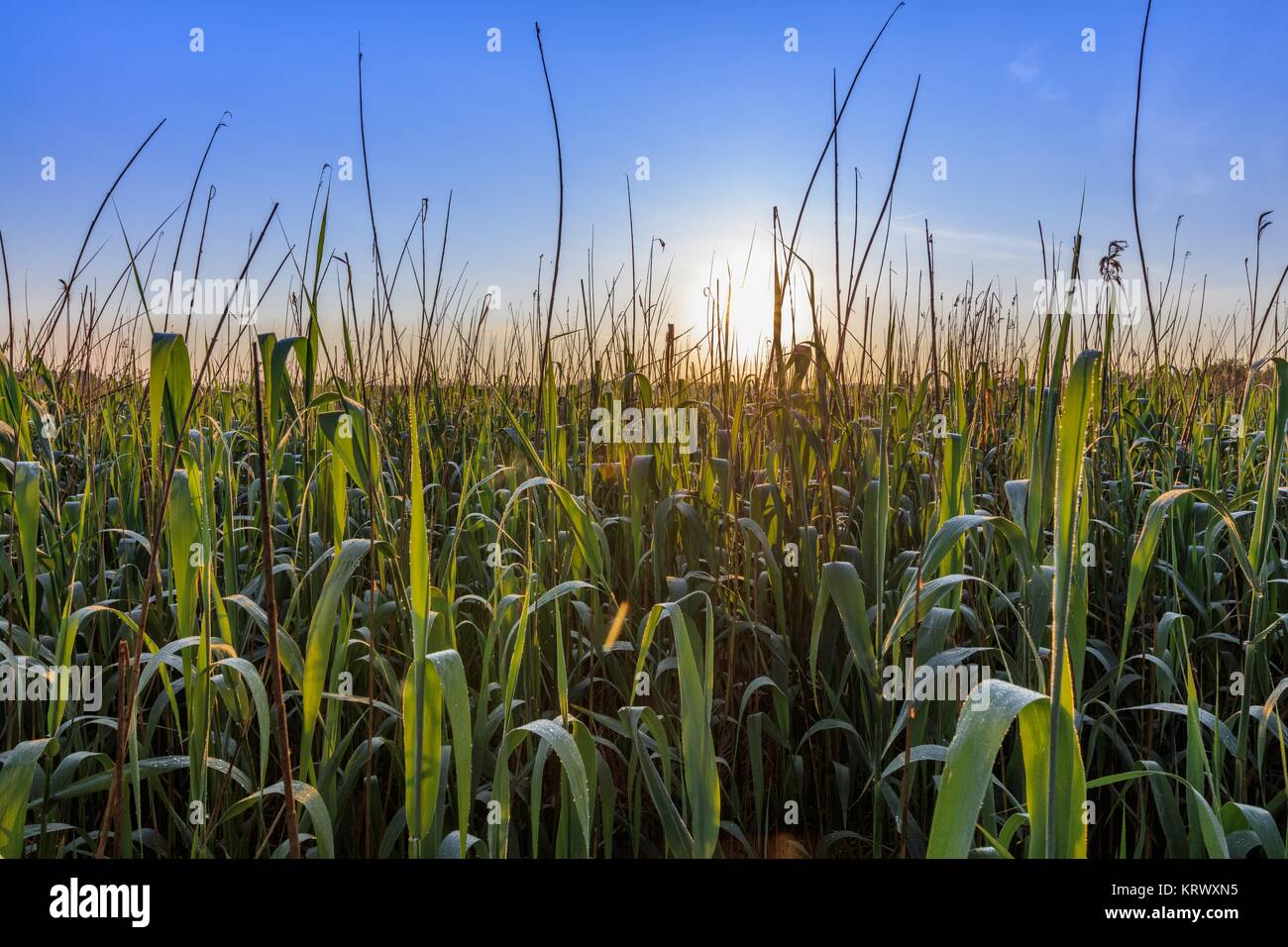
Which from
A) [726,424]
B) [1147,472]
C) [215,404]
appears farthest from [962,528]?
[215,404]

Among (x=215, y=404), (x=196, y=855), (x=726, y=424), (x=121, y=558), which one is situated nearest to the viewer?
(x=196, y=855)

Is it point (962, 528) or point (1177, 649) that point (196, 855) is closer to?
point (962, 528)

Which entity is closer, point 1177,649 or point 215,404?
point 1177,649

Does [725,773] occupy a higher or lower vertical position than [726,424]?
lower

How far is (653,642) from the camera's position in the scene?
1.62m

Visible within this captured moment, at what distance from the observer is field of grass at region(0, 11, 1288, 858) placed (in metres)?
0.91

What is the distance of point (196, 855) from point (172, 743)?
55 centimetres

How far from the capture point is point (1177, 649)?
1459 millimetres

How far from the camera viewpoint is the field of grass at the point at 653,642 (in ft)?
2.98
